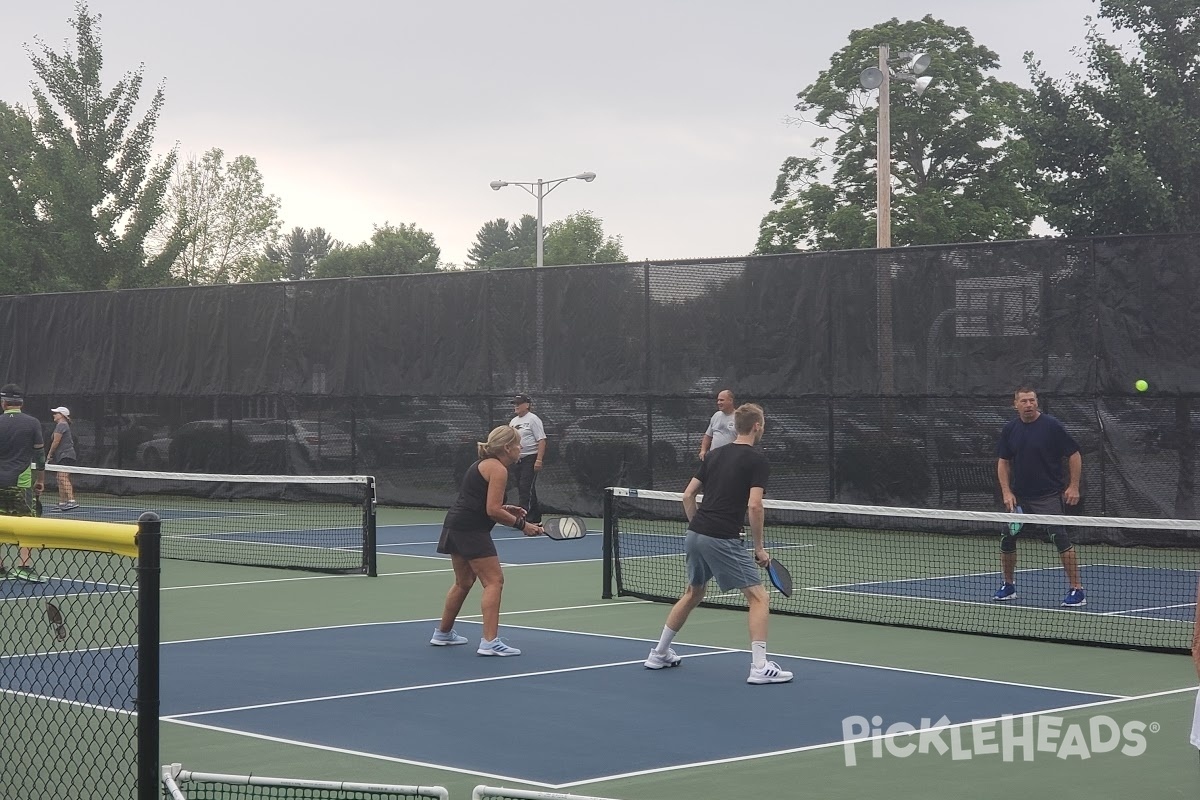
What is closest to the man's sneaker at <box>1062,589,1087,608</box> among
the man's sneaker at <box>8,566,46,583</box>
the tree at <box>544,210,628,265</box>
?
the man's sneaker at <box>8,566,46,583</box>

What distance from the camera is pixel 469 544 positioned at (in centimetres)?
1002

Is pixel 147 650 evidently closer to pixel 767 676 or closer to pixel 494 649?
pixel 767 676

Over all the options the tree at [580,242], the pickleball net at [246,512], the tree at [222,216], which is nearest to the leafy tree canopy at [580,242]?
the tree at [580,242]

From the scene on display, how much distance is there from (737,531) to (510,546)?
8.80m

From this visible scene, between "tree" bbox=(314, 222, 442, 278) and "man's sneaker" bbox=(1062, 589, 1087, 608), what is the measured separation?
75.0 m

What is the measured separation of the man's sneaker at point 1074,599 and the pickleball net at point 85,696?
6.98m

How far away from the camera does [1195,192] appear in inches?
1216

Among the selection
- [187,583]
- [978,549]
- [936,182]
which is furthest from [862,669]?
[936,182]

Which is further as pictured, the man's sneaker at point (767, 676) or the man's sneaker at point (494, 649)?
the man's sneaker at point (494, 649)

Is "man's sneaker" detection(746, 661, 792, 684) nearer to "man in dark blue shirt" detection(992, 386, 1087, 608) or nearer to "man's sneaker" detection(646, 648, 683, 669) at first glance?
"man's sneaker" detection(646, 648, 683, 669)

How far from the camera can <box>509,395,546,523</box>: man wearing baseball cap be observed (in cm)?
→ 1916

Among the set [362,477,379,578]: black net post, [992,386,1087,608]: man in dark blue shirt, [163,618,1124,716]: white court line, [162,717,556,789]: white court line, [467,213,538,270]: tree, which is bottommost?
[163,618,1124,716]: white court line

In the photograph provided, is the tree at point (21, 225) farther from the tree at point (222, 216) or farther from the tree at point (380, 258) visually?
the tree at point (380, 258)

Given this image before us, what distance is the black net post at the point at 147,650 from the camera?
4.23m
